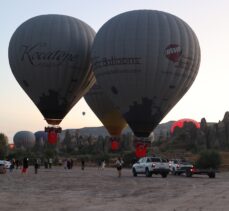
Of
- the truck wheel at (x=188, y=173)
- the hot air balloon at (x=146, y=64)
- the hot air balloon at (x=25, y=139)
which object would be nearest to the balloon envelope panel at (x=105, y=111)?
the hot air balloon at (x=146, y=64)

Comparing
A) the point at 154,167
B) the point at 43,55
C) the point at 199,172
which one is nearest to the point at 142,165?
the point at 154,167

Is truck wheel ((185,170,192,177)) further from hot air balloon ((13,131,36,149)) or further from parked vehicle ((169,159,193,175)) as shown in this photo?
hot air balloon ((13,131,36,149))

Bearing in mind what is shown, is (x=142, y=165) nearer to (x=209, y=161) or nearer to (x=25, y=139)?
(x=209, y=161)

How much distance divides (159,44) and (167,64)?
6.57 feet

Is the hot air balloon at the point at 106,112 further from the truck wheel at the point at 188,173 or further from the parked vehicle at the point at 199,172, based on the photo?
the parked vehicle at the point at 199,172

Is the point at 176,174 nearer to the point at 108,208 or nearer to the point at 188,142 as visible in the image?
the point at 108,208

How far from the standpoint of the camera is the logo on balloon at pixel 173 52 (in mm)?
45906

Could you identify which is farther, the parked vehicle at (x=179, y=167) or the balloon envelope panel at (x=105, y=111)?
the balloon envelope panel at (x=105, y=111)

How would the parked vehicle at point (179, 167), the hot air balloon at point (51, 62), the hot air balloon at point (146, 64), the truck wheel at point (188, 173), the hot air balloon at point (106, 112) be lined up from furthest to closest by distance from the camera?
the hot air balloon at point (106, 112) < the hot air balloon at point (51, 62) < the hot air balloon at point (146, 64) < the parked vehicle at point (179, 167) < the truck wheel at point (188, 173)

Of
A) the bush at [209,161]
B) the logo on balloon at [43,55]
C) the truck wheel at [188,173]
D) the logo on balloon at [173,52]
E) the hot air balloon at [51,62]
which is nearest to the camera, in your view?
the truck wheel at [188,173]

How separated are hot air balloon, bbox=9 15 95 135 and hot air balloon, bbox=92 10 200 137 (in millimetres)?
5771

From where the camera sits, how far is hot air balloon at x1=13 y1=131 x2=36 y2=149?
168 meters

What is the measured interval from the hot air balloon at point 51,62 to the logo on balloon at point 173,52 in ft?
37.3

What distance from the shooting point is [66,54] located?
5275cm
